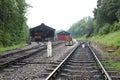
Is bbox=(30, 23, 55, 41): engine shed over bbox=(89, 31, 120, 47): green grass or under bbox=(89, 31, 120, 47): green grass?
over

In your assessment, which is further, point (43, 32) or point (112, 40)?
point (43, 32)

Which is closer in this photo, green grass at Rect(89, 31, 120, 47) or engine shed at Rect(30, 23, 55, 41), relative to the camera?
green grass at Rect(89, 31, 120, 47)

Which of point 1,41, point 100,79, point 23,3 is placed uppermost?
point 23,3

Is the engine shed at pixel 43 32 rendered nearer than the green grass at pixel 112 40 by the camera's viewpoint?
No

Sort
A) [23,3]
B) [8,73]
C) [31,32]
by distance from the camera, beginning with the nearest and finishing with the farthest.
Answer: [8,73] < [23,3] < [31,32]

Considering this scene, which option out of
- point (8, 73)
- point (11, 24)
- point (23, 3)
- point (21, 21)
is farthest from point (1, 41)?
point (8, 73)

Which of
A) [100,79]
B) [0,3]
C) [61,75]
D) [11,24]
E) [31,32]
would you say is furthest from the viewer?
[31,32]

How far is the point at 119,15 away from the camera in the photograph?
60656 millimetres

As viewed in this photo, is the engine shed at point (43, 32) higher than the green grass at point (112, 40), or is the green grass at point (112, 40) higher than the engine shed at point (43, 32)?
the engine shed at point (43, 32)

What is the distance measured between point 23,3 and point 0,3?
1493 cm

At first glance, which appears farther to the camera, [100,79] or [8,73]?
[8,73]

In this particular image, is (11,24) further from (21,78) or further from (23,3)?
(21,78)

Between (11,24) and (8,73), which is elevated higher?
(11,24)

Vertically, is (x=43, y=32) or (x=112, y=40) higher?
(x=43, y=32)
